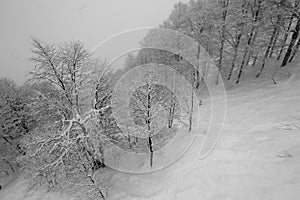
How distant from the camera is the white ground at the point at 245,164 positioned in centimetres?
445

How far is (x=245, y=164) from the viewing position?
573cm

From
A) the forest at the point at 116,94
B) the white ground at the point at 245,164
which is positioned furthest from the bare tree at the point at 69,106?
the white ground at the point at 245,164

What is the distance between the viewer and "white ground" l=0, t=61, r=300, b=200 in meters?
4.45

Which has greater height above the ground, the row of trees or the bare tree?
the row of trees

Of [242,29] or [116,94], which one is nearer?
[116,94]

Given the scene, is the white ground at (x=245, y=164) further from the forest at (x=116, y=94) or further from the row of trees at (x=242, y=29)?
the row of trees at (x=242, y=29)

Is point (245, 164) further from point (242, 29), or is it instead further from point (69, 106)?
point (242, 29)

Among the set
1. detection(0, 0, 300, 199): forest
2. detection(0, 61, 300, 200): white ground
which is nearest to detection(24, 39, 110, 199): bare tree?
detection(0, 0, 300, 199): forest

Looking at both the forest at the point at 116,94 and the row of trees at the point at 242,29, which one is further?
the row of trees at the point at 242,29

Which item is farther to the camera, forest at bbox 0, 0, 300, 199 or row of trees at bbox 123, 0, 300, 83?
row of trees at bbox 123, 0, 300, 83

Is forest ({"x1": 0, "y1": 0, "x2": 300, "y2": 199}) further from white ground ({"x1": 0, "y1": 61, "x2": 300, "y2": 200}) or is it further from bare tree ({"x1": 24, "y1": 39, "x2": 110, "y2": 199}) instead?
white ground ({"x1": 0, "y1": 61, "x2": 300, "y2": 200})

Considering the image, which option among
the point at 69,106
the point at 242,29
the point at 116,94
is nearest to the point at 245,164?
the point at 116,94

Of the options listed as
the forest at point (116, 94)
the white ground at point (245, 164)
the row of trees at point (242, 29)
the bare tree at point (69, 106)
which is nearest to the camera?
the white ground at point (245, 164)

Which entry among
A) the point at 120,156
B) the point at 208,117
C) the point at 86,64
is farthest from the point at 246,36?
the point at 120,156
